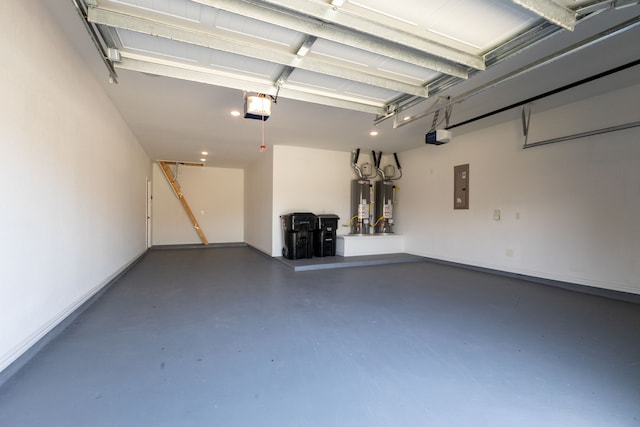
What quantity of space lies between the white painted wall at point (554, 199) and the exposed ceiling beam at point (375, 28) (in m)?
2.83

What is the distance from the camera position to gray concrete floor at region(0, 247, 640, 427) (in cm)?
150

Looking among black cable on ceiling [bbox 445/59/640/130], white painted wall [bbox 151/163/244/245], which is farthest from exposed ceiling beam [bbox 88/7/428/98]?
white painted wall [bbox 151/163/244/245]

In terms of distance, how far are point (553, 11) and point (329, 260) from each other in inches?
190

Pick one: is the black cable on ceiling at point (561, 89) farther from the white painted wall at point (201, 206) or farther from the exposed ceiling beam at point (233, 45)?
the white painted wall at point (201, 206)

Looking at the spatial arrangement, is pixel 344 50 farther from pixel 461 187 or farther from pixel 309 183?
pixel 461 187

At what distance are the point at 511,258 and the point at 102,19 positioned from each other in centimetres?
621

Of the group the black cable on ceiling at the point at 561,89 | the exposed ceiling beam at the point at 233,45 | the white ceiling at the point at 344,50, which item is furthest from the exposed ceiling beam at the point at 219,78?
the black cable on ceiling at the point at 561,89

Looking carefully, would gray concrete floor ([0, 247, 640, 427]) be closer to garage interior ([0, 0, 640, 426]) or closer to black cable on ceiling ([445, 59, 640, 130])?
garage interior ([0, 0, 640, 426])

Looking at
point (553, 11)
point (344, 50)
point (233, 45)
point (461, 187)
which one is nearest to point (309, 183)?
point (461, 187)

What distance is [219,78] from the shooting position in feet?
8.83

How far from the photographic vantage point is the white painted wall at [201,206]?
343 inches

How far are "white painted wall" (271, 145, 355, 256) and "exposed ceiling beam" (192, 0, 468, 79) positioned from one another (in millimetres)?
4208

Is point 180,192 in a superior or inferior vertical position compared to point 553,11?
inferior

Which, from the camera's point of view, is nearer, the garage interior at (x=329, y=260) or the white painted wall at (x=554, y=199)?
the garage interior at (x=329, y=260)
